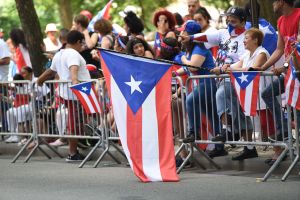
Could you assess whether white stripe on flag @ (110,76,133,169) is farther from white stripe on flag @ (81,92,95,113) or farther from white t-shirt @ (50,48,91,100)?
white t-shirt @ (50,48,91,100)

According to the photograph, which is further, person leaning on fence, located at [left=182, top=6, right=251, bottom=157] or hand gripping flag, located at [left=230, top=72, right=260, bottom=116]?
person leaning on fence, located at [left=182, top=6, right=251, bottom=157]

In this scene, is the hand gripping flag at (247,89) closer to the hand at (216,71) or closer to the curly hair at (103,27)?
the hand at (216,71)

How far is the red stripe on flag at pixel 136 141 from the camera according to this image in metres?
12.4

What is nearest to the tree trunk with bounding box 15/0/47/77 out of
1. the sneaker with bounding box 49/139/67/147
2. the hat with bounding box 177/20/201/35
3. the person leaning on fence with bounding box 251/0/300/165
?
the sneaker with bounding box 49/139/67/147

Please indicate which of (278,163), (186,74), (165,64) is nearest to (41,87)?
(186,74)

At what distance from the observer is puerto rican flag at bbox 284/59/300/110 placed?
459 inches

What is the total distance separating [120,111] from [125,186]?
3.36 ft

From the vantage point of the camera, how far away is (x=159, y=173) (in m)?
12.3

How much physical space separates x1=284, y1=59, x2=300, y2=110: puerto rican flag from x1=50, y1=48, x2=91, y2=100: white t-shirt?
4.29m

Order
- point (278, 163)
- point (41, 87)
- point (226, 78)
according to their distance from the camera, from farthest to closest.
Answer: point (41, 87) → point (226, 78) → point (278, 163)

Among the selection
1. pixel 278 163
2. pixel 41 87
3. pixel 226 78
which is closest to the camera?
pixel 278 163

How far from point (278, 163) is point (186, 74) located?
253 centimetres

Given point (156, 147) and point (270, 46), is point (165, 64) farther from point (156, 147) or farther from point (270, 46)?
point (270, 46)

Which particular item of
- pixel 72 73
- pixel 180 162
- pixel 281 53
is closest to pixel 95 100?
pixel 72 73
